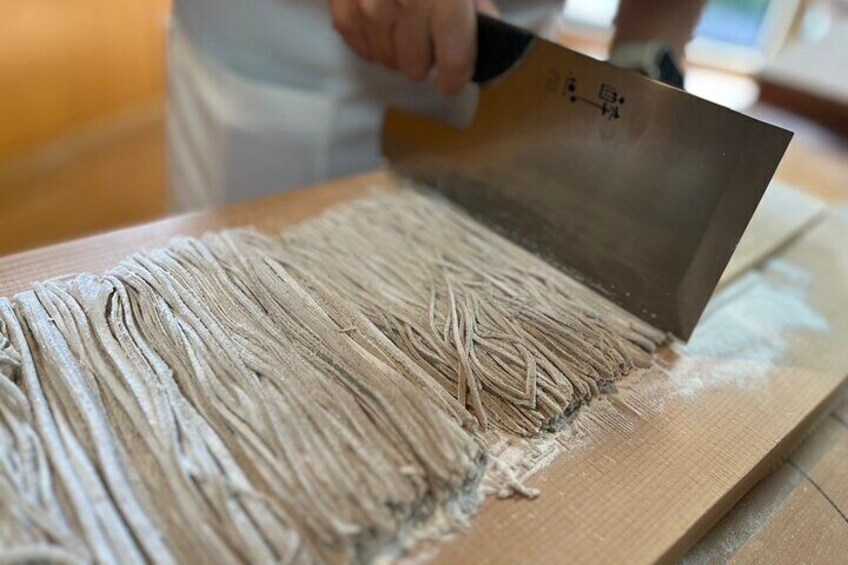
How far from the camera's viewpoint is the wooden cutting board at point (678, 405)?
52cm

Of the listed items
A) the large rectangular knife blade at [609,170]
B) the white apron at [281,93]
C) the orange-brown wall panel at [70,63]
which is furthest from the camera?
the orange-brown wall panel at [70,63]

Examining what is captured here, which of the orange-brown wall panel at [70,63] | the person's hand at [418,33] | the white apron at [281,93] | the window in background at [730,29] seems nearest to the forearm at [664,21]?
the white apron at [281,93]

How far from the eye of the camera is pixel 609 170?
2.38 feet

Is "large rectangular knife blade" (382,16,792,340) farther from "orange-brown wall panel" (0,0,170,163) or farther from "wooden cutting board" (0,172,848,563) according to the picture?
"orange-brown wall panel" (0,0,170,163)

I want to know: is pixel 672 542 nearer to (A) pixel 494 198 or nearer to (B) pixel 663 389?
(B) pixel 663 389

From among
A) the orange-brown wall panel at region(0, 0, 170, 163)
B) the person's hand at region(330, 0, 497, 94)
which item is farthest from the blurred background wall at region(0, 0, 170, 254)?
the person's hand at region(330, 0, 497, 94)

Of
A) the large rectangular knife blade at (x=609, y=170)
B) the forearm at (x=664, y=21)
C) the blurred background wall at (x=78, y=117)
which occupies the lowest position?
the blurred background wall at (x=78, y=117)

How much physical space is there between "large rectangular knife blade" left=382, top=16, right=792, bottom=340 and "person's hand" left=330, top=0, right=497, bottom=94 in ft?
0.08

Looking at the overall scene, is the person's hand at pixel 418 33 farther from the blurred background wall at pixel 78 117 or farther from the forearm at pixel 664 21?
the blurred background wall at pixel 78 117

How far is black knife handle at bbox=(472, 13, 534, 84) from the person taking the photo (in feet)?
2.54

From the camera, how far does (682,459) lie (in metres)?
0.60

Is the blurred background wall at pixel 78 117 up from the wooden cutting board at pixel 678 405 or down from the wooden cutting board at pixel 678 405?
down

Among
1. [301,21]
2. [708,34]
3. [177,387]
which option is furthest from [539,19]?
[708,34]

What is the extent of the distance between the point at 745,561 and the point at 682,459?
0.09 metres
